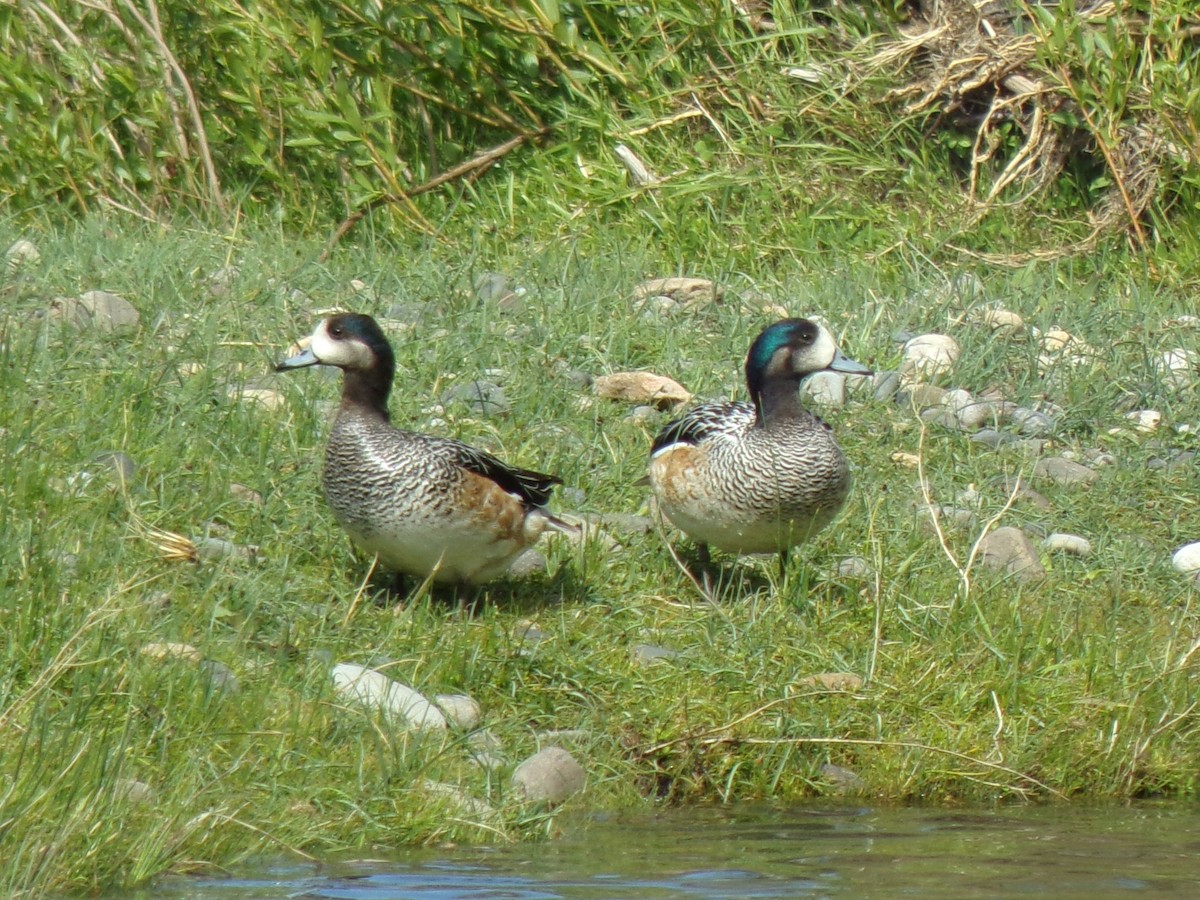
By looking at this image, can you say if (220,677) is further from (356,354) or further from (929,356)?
(929,356)

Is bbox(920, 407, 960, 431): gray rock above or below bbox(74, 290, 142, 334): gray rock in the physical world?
below

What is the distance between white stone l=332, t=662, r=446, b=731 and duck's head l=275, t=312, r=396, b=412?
3.39 ft

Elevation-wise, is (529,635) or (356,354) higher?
(356,354)

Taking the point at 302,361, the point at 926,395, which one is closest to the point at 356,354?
the point at 302,361

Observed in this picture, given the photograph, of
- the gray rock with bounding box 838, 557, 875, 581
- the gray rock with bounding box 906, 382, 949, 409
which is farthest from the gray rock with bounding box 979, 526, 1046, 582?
the gray rock with bounding box 906, 382, 949, 409

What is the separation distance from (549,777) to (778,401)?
1.72 meters

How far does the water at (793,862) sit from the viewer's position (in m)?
3.81

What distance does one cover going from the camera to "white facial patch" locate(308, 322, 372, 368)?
18.0ft

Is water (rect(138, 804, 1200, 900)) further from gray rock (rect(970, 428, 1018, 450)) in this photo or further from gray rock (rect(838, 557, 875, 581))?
gray rock (rect(970, 428, 1018, 450))

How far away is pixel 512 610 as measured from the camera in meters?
5.52

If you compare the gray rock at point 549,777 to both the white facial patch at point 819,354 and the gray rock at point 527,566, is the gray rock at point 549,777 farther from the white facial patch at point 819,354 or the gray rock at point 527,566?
the white facial patch at point 819,354

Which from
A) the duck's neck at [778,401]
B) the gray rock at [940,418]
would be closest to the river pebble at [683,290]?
the gray rock at [940,418]

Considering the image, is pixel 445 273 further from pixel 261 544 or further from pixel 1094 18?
pixel 1094 18

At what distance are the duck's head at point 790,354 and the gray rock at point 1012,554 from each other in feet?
2.35
